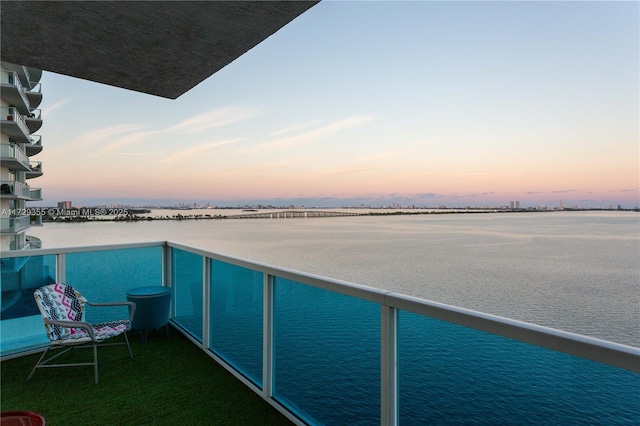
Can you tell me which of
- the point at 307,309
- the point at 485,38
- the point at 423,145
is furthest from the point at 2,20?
the point at 423,145

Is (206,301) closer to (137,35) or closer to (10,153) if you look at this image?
(137,35)

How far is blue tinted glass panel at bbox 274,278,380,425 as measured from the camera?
7.16 ft

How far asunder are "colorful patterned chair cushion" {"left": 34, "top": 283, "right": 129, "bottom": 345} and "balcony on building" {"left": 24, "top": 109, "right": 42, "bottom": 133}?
108 feet

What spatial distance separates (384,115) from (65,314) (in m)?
22.6

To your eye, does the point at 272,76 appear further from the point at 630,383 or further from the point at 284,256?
the point at 284,256

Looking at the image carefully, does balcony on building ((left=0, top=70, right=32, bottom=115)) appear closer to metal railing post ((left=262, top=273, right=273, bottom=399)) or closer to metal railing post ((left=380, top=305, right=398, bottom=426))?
metal railing post ((left=262, top=273, right=273, bottom=399))

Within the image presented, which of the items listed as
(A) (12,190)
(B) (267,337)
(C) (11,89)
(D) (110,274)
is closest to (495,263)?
(D) (110,274)

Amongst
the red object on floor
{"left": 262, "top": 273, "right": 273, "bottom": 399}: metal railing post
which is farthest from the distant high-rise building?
the red object on floor

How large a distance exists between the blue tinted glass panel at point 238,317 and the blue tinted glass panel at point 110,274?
1.28m

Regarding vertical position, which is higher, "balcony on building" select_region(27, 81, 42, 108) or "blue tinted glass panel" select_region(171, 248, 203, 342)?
"balcony on building" select_region(27, 81, 42, 108)

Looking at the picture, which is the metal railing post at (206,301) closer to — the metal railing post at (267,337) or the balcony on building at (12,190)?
the metal railing post at (267,337)

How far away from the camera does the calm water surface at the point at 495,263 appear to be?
22547 mm

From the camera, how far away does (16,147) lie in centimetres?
2662

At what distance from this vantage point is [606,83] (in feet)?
71.9
